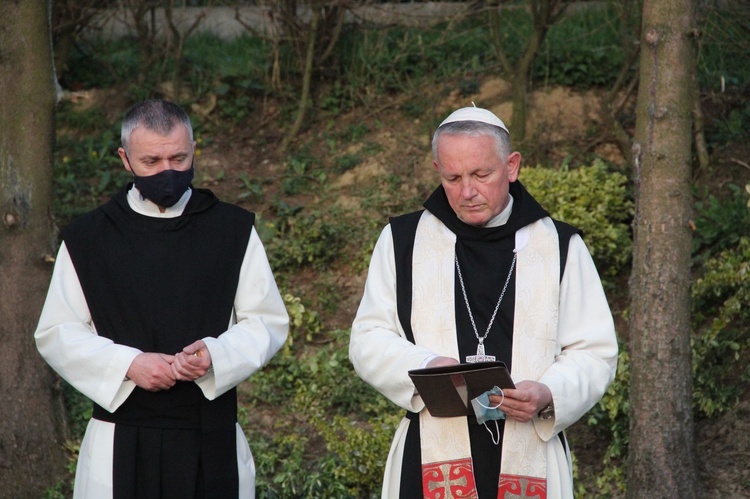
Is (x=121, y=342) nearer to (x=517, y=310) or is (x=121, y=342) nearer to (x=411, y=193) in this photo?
(x=517, y=310)

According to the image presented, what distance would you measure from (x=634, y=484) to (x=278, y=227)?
407cm

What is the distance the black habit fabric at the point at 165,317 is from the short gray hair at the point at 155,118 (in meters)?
0.39

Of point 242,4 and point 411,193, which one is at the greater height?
point 242,4

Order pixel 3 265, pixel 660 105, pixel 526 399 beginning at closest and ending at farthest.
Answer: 1. pixel 526 399
2. pixel 660 105
3. pixel 3 265

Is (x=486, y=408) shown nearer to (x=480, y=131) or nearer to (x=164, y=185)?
(x=480, y=131)

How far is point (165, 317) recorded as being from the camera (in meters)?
4.40

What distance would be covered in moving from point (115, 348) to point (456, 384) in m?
1.40

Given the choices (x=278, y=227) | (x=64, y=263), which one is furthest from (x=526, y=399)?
(x=278, y=227)

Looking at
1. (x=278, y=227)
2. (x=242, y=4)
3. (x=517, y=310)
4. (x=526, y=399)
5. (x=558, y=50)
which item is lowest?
(x=526, y=399)

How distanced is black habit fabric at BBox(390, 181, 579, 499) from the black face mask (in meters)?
0.89

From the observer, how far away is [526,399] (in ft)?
12.6

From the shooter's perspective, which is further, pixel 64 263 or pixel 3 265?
pixel 3 265

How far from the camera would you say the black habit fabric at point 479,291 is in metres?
4.18

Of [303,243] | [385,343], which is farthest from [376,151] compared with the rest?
[385,343]
